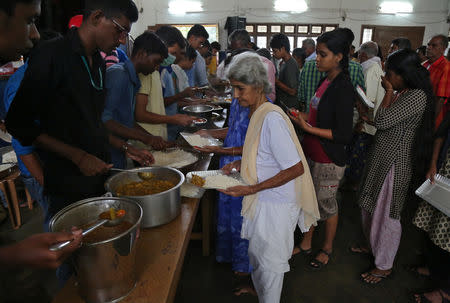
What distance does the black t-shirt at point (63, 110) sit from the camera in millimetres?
1136

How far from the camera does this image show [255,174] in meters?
1.52

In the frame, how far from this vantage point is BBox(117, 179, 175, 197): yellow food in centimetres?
128

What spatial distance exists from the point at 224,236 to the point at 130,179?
101cm

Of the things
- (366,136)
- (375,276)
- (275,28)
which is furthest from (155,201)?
(275,28)

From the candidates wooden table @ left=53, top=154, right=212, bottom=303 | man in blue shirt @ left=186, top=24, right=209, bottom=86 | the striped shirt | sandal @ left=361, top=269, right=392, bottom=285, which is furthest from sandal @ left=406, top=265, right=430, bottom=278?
man in blue shirt @ left=186, top=24, right=209, bottom=86

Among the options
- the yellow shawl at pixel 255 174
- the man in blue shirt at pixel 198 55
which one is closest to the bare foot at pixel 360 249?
the yellow shawl at pixel 255 174

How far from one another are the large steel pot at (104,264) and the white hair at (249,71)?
860 mm

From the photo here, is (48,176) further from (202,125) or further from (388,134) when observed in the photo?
(388,134)

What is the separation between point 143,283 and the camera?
3.19 ft

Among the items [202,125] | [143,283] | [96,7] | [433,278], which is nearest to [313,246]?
[433,278]

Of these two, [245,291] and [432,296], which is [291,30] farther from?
[245,291]

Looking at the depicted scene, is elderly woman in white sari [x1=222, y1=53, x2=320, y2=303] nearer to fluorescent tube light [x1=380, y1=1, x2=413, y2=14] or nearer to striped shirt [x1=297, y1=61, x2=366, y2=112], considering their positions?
striped shirt [x1=297, y1=61, x2=366, y2=112]

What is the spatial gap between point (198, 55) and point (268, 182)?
3434 millimetres

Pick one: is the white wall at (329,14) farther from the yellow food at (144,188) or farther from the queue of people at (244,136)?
the yellow food at (144,188)
